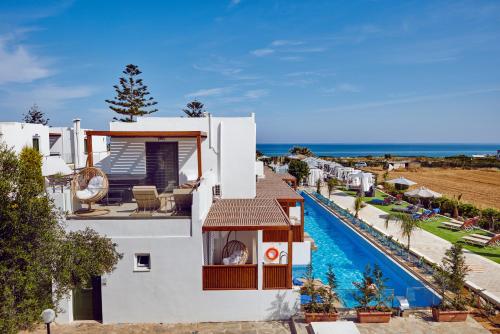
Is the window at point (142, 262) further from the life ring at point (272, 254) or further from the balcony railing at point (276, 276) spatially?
the life ring at point (272, 254)

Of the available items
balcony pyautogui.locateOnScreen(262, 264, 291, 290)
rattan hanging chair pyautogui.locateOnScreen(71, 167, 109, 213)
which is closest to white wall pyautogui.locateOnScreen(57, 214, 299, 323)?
balcony pyautogui.locateOnScreen(262, 264, 291, 290)

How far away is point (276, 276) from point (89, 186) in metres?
7.21

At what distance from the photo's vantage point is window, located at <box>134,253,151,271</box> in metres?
10.4

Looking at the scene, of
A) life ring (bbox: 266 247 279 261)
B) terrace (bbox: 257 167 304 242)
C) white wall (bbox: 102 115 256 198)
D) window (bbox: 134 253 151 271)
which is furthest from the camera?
white wall (bbox: 102 115 256 198)

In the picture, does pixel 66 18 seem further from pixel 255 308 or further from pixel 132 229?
pixel 255 308

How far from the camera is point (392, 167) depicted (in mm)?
66688

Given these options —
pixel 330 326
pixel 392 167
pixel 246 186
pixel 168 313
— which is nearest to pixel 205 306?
pixel 168 313

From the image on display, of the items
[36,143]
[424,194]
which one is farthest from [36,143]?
[424,194]

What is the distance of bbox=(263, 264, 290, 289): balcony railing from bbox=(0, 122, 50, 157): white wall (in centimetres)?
1900

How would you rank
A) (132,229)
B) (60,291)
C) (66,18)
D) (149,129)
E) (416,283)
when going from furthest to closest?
(66,18) < (149,129) < (416,283) < (132,229) < (60,291)

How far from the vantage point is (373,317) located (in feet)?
34.0

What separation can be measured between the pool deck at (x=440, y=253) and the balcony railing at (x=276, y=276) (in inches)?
304

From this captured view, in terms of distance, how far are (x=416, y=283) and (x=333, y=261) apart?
5251 mm

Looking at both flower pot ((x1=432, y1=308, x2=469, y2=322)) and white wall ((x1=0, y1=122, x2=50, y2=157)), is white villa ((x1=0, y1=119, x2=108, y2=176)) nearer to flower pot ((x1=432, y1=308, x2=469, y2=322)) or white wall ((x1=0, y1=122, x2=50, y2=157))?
white wall ((x1=0, y1=122, x2=50, y2=157))
